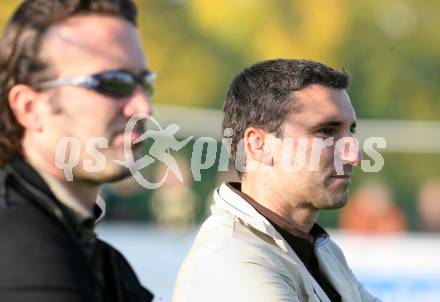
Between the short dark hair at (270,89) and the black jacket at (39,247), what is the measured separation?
1.49 metres

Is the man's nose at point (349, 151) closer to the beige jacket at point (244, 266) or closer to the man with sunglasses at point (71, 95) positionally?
the beige jacket at point (244, 266)

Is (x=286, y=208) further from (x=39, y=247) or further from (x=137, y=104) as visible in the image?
(x=39, y=247)

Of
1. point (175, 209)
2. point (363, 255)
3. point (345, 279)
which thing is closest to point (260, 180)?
point (345, 279)

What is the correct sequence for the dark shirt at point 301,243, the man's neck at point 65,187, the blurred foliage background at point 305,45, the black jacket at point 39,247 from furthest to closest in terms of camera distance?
the blurred foliage background at point 305,45, the dark shirt at point 301,243, the man's neck at point 65,187, the black jacket at point 39,247

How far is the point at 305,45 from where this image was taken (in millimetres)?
20281

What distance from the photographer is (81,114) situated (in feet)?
6.77

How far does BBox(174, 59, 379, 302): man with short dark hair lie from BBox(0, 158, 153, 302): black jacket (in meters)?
0.95

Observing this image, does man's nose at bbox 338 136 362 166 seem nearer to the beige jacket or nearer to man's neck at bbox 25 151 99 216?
the beige jacket

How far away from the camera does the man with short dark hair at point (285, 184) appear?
300cm

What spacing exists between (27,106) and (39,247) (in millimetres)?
376

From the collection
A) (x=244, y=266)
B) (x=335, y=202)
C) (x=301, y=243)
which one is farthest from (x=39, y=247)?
(x=335, y=202)

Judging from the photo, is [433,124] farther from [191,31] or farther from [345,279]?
[345,279]

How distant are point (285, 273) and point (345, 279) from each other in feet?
1.36

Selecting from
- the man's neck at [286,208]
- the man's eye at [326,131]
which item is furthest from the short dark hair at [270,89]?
the man's neck at [286,208]
